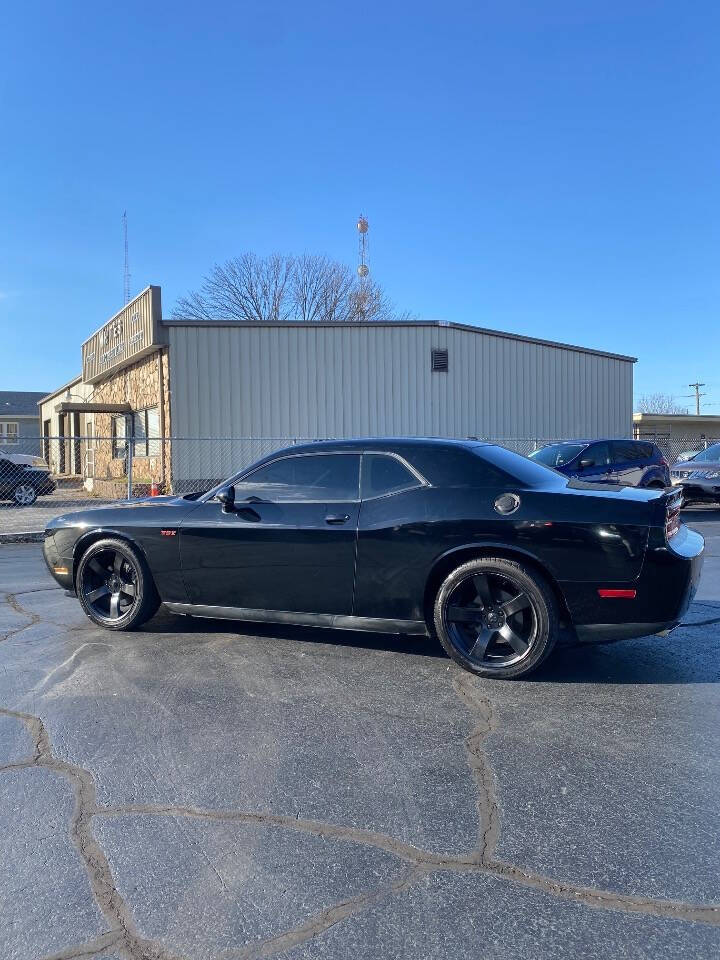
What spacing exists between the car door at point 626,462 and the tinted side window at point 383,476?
10.0m

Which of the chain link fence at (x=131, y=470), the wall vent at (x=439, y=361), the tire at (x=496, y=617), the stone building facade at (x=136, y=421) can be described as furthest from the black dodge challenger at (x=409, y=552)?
the wall vent at (x=439, y=361)

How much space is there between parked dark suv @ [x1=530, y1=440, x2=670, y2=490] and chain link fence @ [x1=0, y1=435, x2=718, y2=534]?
3.10 m

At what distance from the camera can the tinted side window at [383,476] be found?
192 inches

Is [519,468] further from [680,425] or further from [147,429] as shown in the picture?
[680,425]

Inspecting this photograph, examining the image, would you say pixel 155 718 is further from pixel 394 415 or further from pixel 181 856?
pixel 394 415

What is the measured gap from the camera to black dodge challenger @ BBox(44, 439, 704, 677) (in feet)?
14.1

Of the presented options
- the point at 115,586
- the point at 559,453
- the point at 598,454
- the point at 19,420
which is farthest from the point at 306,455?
the point at 19,420

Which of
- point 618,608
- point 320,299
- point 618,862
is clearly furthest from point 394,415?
point 320,299

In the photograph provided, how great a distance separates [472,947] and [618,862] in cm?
71

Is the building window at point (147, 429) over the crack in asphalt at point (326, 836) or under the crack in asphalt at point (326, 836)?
over

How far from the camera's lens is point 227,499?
5203 millimetres

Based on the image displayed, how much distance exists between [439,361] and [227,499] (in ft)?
56.6

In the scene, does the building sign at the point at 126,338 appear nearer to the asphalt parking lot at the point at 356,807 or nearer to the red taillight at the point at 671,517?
the asphalt parking lot at the point at 356,807

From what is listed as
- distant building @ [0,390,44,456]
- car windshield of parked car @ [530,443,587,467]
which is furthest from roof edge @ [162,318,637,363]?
distant building @ [0,390,44,456]
